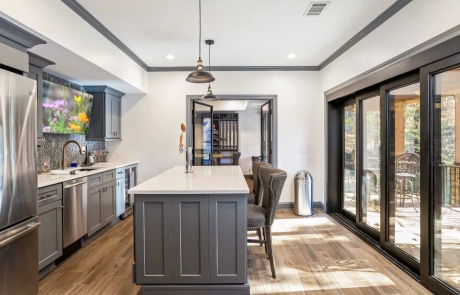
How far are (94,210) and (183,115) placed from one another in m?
2.41

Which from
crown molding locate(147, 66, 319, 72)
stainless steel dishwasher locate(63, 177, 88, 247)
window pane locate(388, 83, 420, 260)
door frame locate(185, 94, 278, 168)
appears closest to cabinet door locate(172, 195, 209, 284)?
stainless steel dishwasher locate(63, 177, 88, 247)

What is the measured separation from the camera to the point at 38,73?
9.62 feet

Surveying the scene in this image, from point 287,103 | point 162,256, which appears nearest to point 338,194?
point 287,103

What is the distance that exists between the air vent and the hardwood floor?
2748 millimetres

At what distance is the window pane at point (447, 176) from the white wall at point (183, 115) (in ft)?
9.54

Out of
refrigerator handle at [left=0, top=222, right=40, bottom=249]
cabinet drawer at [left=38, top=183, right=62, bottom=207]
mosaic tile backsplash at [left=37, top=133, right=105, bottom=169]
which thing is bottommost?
refrigerator handle at [left=0, top=222, right=40, bottom=249]

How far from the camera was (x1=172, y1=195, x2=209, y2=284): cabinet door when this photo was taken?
2264mm

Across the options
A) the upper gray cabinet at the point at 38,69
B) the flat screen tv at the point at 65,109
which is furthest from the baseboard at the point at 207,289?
the flat screen tv at the point at 65,109

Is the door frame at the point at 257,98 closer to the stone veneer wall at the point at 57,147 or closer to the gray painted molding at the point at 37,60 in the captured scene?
the stone veneer wall at the point at 57,147

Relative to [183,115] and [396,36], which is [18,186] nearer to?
[183,115]

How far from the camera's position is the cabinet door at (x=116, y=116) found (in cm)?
503

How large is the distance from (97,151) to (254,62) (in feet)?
10.7

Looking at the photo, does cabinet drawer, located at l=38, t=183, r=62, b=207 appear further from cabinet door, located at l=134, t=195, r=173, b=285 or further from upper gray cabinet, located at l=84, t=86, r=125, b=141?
upper gray cabinet, located at l=84, t=86, r=125, b=141

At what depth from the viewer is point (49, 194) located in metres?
2.75
